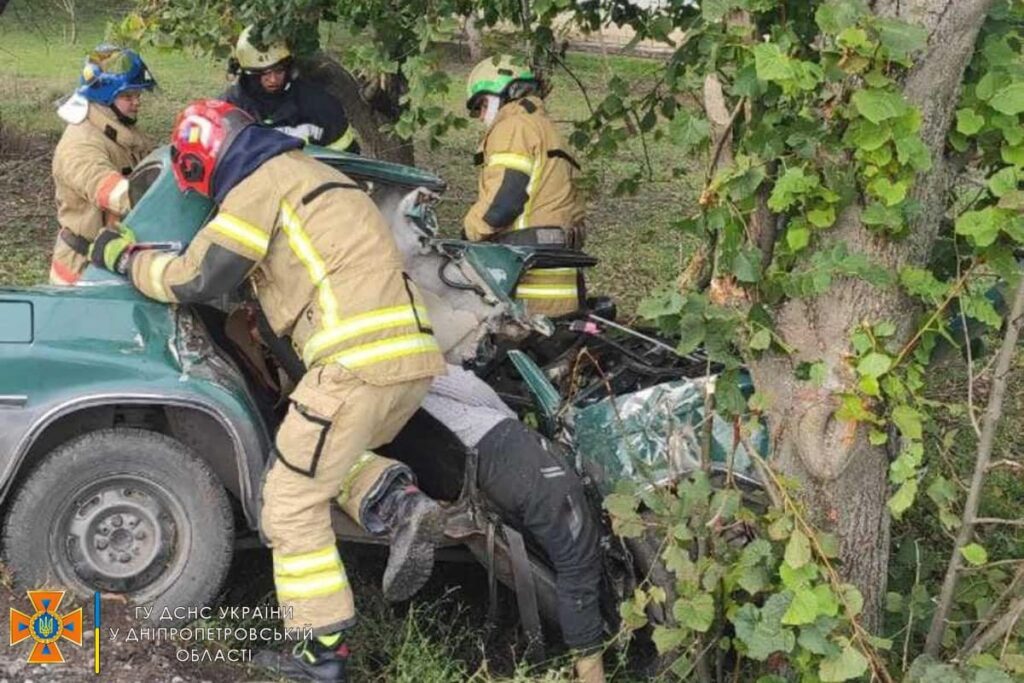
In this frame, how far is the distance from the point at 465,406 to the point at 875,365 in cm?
149

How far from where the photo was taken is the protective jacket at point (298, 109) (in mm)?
6785

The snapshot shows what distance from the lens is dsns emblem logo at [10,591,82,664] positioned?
149 inches

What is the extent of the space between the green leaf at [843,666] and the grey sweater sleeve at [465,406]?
1.35 metres

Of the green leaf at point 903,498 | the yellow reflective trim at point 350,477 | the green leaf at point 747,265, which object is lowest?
the yellow reflective trim at point 350,477

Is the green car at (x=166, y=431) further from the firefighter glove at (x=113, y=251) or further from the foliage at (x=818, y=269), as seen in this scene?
A: the foliage at (x=818, y=269)

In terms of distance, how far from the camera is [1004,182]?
341 centimetres

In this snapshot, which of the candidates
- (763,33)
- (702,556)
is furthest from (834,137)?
(702,556)

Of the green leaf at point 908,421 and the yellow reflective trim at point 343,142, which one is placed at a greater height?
the green leaf at point 908,421

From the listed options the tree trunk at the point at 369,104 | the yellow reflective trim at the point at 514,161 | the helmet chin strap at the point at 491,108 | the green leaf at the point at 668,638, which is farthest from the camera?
the tree trunk at the point at 369,104

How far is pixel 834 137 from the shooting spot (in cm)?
341

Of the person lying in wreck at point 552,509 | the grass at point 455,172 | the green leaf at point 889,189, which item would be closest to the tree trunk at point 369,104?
the grass at point 455,172

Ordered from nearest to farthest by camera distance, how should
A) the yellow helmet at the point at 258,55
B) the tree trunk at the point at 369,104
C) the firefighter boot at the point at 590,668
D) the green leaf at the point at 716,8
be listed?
the green leaf at the point at 716,8
the firefighter boot at the point at 590,668
the yellow helmet at the point at 258,55
the tree trunk at the point at 369,104

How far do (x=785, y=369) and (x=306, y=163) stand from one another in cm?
163

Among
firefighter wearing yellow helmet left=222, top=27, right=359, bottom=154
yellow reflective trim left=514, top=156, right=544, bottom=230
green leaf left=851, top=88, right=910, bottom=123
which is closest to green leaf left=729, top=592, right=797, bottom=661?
green leaf left=851, top=88, right=910, bottom=123
